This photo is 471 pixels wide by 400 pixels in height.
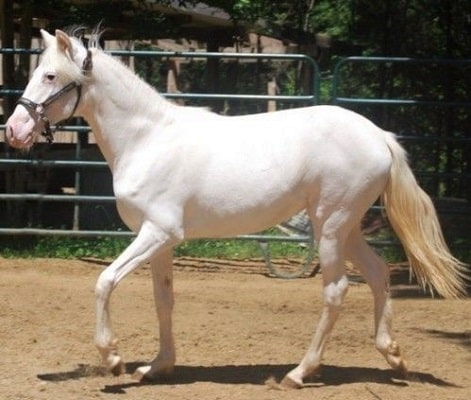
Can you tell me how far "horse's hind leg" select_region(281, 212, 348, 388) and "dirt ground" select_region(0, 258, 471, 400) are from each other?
5.2 inches

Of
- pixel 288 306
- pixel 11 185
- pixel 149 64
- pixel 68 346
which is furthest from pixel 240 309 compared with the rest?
pixel 149 64

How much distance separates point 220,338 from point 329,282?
129 cm

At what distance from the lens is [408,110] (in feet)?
31.8

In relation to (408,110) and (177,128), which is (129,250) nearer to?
(177,128)

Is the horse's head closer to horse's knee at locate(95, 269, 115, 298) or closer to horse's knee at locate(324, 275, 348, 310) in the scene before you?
horse's knee at locate(95, 269, 115, 298)

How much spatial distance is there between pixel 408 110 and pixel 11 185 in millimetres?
4004

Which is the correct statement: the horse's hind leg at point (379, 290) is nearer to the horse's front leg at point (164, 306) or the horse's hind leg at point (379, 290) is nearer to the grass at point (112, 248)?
the horse's front leg at point (164, 306)

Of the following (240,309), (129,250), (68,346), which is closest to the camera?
(129,250)

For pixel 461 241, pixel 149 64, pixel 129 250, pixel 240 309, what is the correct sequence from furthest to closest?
pixel 149 64
pixel 461 241
pixel 240 309
pixel 129 250

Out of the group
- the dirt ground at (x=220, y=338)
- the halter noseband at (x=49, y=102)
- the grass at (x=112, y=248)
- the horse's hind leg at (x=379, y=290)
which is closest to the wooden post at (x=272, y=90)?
the grass at (x=112, y=248)

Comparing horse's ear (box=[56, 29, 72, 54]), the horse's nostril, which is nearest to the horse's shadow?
the horse's nostril

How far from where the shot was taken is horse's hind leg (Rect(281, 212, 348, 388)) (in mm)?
5262

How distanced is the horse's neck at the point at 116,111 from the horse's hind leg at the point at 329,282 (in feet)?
3.59

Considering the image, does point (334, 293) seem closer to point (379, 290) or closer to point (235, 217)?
point (379, 290)
